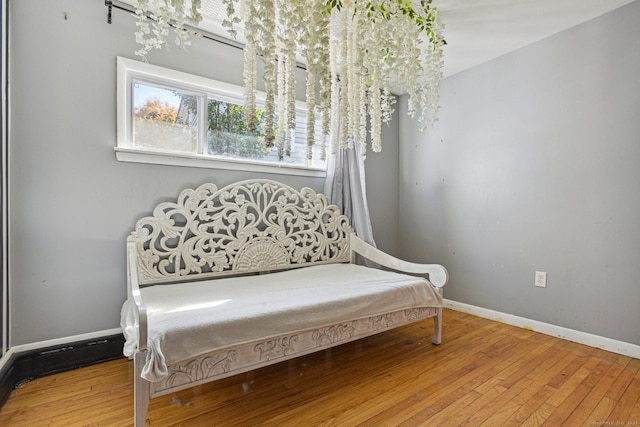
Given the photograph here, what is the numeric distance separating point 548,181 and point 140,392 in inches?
108

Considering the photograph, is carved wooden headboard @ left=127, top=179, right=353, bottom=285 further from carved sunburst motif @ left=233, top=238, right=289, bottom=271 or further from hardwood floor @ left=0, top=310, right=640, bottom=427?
hardwood floor @ left=0, top=310, right=640, bottom=427

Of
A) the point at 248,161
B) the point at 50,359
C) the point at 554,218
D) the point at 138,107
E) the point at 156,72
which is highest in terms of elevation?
the point at 156,72

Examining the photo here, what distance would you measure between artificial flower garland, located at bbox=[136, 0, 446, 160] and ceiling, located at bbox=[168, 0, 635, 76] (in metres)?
0.19

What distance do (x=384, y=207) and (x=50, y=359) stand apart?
2.78 meters

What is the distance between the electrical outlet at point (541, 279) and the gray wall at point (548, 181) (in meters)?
0.03

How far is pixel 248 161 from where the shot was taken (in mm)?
2340

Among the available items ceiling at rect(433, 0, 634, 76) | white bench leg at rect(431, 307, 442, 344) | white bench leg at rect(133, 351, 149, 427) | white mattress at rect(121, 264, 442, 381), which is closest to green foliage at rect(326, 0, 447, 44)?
ceiling at rect(433, 0, 634, 76)

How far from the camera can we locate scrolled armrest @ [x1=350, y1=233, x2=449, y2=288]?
2.07 m

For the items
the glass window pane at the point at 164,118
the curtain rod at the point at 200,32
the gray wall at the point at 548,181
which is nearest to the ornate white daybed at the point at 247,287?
A: the glass window pane at the point at 164,118

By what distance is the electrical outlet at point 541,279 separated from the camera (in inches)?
90.4

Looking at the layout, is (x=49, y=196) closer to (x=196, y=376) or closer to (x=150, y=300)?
(x=150, y=300)

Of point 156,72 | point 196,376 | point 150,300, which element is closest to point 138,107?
point 156,72

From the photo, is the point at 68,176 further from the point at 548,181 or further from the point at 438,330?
the point at 548,181

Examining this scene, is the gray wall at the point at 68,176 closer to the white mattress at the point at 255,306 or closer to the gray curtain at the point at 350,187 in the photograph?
the white mattress at the point at 255,306
